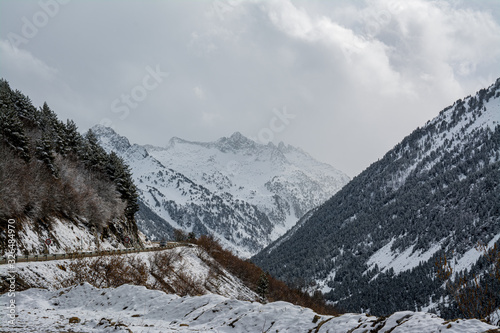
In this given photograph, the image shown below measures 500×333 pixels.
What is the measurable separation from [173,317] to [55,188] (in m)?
39.4

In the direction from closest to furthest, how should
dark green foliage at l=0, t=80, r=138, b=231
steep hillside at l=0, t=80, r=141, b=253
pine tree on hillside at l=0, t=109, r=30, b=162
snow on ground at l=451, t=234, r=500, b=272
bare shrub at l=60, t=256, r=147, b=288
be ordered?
bare shrub at l=60, t=256, r=147, b=288, steep hillside at l=0, t=80, r=141, b=253, dark green foliage at l=0, t=80, r=138, b=231, pine tree on hillside at l=0, t=109, r=30, b=162, snow on ground at l=451, t=234, r=500, b=272

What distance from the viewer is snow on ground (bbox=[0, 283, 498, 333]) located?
10161 mm

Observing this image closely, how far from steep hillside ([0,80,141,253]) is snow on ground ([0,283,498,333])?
8.49 meters

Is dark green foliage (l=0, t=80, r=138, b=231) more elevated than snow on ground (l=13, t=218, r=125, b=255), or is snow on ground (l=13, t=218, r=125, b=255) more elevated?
dark green foliage (l=0, t=80, r=138, b=231)

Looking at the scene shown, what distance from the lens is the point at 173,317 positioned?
15445 millimetres

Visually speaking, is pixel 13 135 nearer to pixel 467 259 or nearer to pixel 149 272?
pixel 149 272

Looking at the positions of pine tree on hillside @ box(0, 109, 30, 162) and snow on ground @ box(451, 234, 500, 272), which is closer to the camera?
pine tree on hillside @ box(0, 109, 30, 162)

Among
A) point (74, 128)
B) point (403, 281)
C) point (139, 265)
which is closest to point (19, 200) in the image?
point (139, 265)

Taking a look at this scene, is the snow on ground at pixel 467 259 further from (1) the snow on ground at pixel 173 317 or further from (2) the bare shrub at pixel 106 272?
(1) the snow on ground at pixel 173 317

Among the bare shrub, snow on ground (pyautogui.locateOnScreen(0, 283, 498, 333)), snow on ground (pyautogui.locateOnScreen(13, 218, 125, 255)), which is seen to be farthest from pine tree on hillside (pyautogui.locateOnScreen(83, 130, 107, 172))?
snow on ground (pyautogui.locateOnScreen(0, 283, 498, 333))

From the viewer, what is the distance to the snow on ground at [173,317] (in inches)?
400

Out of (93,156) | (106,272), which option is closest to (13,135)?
(93,156)

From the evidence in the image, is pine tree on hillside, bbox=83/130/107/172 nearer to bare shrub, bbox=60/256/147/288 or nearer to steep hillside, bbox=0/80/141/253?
steep hillside, bbox=0/80/141/253

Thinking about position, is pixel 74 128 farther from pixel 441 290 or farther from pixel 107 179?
pixel 441 290
